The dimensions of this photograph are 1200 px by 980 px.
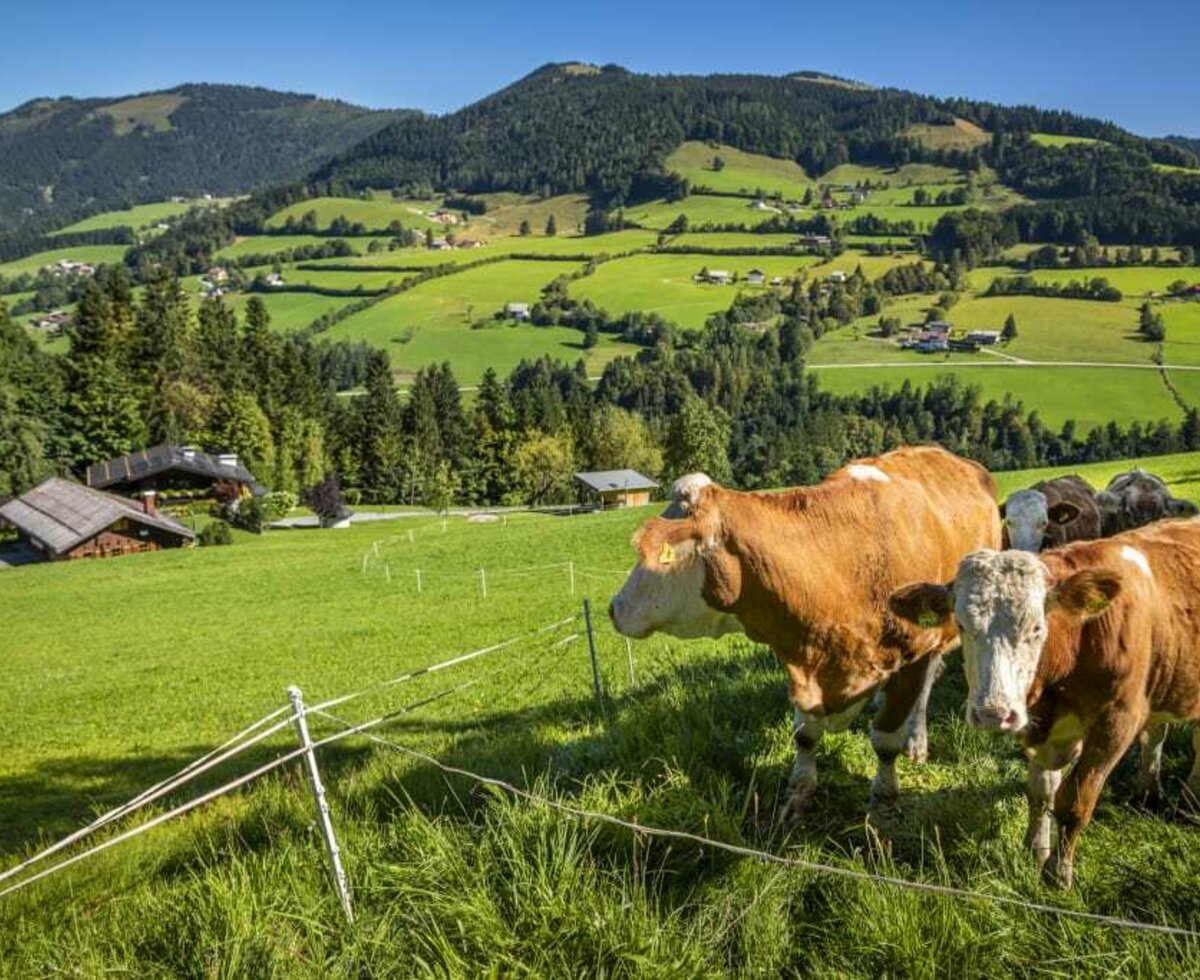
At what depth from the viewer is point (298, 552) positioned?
4516 centimetres

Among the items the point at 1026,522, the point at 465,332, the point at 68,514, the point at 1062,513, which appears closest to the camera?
the point at 1026,522

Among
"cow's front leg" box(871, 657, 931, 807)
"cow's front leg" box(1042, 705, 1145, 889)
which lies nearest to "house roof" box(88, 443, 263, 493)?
"cow's front leg" box(871, 657, 931, 807)

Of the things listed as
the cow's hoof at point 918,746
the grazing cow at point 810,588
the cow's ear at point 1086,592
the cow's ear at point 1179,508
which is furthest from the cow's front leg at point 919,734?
the cow's ear at point 1179,508

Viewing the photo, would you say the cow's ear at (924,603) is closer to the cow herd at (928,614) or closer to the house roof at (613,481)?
the cow herd at (928,614)

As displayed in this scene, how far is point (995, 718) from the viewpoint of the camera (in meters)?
3.65

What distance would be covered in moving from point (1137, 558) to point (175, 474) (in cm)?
6495

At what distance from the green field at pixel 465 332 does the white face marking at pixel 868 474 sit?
11914 cm

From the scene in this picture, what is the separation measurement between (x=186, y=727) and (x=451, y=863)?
49.4 ft

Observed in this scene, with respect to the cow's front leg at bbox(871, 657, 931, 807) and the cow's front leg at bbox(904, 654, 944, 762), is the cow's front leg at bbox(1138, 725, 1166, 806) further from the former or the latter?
the cow's front leg at bbox(871, 657, 931, 807)

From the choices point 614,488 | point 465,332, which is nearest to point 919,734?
point 614,488

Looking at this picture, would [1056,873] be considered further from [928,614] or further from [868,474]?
[868,474]

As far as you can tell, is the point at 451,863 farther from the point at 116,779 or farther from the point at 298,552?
the point at 298,552

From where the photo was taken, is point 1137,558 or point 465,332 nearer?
point 1137,558

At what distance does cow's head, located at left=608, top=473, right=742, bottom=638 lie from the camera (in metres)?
4.52
